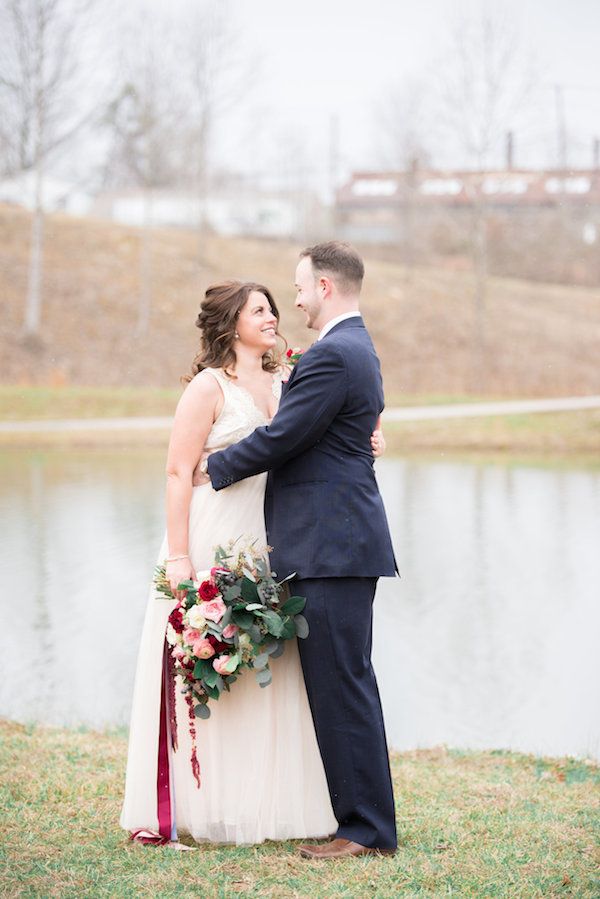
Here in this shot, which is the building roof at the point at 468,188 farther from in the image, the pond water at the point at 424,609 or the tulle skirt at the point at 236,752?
the tulle skirt at the point at 236,752

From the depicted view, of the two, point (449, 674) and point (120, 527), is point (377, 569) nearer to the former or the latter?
point (449, 674)

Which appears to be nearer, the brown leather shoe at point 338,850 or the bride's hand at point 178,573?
the brown leather shoe at point 338,850

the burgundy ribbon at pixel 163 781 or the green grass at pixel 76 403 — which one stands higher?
the green grass at pixel 76 403

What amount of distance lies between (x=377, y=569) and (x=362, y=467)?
1.15ft

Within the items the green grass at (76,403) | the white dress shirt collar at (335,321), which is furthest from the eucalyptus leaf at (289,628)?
the green grass at (76,403)

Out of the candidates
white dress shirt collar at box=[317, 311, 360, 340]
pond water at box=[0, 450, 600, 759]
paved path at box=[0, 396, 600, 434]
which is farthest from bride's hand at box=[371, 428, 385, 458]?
paved path at box=[0, 396, 600, 434]

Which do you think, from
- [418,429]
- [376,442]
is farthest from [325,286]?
[418,429]

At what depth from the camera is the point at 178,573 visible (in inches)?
154

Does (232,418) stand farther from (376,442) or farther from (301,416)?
(376,442)

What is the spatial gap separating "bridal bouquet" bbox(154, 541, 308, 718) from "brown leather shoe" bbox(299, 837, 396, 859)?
0.58 metres

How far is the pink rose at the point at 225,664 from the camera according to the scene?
3694mm

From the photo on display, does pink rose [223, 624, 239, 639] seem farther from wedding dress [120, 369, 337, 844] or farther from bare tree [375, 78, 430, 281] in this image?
bare tree [375, 78, 430, 281]

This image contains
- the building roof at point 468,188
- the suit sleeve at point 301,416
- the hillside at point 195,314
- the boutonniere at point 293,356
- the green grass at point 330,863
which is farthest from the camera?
the hillside at point 195,314

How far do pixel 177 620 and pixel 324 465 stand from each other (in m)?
0.73
